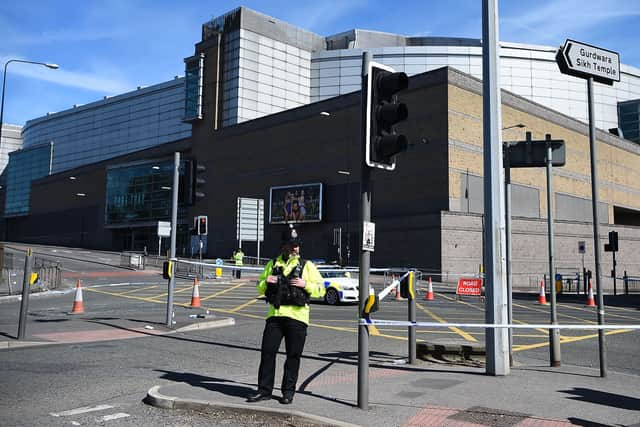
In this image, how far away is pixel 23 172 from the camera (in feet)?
380

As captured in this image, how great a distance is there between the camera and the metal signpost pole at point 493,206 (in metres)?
7.63

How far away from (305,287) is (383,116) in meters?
2.04

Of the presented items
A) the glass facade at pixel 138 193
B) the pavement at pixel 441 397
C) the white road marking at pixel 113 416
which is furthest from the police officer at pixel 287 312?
the glass facade at pixel 138 193

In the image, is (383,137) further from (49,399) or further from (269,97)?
(269,97)

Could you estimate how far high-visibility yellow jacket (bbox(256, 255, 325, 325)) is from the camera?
6.28 m

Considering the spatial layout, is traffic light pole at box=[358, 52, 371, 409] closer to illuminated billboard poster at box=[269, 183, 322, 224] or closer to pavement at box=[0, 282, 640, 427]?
pavement at box=[0, 282, 640, 427]

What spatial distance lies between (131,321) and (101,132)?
98799mm

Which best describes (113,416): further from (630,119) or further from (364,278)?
Answer: (630,119)

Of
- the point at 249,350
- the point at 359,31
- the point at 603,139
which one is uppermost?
the point at 359,31

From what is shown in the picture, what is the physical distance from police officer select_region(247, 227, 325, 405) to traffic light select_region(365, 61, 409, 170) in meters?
1.32

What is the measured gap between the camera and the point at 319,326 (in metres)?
14.2

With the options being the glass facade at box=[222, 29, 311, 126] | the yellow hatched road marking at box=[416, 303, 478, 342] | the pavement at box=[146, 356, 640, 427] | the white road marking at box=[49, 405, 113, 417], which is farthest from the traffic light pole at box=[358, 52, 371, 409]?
the glass facade at box=[222, 29, 311, 126]

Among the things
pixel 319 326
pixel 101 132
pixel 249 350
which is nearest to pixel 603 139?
pixel 319 326

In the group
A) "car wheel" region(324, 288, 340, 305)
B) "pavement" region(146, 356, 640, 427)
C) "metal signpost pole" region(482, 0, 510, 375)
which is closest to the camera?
"pavement" region(146, 356, 640, 427)
